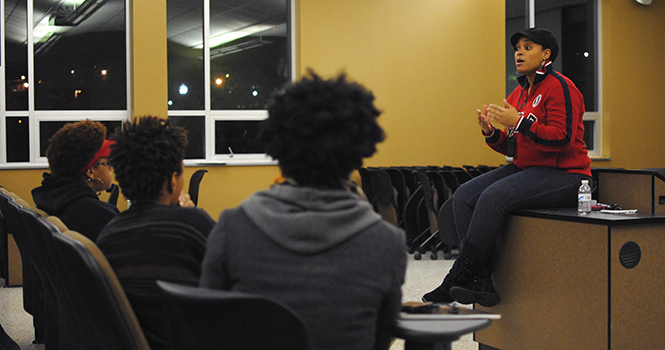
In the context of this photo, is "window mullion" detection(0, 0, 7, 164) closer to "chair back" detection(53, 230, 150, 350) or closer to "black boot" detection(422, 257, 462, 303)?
"black boot" detection(422, 257, 462, 303)

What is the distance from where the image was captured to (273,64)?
7.85m

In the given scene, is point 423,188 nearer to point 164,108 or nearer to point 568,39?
point 164,108

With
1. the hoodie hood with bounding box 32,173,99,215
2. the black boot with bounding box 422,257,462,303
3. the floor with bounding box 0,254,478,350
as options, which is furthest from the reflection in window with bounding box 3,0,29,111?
the black boot with bounding box 422,257,462,303

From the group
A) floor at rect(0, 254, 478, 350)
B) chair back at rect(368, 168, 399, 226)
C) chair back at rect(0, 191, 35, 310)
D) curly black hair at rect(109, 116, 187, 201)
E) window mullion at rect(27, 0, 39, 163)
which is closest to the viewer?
curly black hair at rect(109, 116, 187, 201)

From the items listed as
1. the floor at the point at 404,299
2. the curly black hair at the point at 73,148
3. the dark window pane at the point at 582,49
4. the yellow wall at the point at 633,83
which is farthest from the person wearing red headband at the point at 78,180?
the dark window pane at the point at 582,49

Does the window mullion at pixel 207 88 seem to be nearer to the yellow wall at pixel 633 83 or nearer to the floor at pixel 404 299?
the floor at pixel 404 299

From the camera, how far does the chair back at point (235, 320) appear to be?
0.94m

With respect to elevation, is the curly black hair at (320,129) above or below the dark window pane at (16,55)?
below

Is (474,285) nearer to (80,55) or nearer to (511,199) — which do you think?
(511,199)

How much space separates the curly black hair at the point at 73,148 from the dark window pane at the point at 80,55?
16.5ft

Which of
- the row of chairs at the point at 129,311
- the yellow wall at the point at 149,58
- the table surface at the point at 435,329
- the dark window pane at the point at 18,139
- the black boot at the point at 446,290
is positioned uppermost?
the yellow wall at the point at 149,58

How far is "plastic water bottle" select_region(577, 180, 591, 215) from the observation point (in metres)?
2.56

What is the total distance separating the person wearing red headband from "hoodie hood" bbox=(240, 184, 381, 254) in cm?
125

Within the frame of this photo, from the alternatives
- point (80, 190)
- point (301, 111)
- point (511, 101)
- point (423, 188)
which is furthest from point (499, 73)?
point (301, 111)
